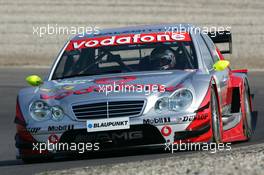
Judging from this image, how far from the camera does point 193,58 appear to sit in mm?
10641

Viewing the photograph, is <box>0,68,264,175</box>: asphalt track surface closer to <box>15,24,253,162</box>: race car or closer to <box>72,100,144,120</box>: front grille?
<box>15,24,253,162</box>: race car

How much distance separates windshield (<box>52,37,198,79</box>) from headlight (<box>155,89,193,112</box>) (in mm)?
1020

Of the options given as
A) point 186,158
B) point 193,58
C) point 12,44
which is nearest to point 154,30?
point 193,58

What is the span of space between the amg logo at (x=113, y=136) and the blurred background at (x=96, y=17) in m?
16.9

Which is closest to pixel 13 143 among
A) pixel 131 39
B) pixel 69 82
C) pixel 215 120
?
pixel 131 39

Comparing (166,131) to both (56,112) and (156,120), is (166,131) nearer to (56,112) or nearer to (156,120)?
(156,120)

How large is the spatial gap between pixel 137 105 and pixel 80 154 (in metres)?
0.79

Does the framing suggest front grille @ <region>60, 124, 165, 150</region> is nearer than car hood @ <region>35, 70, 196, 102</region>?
Yes

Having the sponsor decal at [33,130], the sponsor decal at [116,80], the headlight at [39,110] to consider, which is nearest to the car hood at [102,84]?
the sponsor decal at [116,80]

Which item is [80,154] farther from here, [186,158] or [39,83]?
[186,158]

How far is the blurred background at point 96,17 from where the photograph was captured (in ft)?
88.3

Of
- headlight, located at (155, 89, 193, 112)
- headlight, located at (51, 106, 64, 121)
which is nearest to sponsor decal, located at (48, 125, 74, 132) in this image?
headlight, located at (51, 106, 64, 121)

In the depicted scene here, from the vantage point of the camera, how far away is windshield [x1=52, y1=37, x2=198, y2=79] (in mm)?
10578

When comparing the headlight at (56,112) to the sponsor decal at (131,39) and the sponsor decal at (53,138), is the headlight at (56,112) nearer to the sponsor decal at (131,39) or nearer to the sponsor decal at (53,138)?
the sponsor decal at (53,138)
